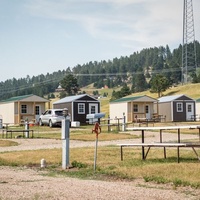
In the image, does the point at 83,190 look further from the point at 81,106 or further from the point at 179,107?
the point at 179,107

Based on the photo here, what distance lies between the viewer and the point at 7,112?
156ft

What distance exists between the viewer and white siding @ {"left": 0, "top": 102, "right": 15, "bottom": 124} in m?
46.1

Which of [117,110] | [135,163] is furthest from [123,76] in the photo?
[135,163]

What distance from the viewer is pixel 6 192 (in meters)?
7.62

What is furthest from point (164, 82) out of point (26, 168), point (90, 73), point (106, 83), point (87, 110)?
point (90, 73)

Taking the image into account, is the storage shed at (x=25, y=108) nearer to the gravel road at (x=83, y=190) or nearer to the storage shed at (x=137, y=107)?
the storage shed at (x=137, y=107)

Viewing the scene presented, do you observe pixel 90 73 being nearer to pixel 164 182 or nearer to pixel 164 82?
pixel 164 82

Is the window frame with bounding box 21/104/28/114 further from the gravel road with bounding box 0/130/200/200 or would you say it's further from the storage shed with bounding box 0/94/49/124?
the gravel road with bounding box 0/130/200/200

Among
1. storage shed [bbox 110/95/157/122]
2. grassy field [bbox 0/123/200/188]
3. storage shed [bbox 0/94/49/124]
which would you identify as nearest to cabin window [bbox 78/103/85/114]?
storage shed [bbox 0/94/49/124]

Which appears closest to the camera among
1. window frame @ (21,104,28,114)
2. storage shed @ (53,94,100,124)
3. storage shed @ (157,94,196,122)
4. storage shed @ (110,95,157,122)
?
storage shed @ (53,94,100,124)

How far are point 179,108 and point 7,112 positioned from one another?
61.2 feet

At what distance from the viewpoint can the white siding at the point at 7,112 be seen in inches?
1815

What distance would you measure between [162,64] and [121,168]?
175 m

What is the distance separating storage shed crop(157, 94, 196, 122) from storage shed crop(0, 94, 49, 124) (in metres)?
13.6
